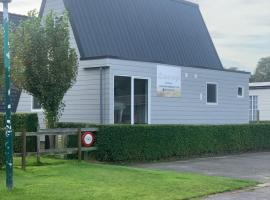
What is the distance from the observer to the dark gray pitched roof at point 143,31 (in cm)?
2209

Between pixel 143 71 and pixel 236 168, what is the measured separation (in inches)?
233

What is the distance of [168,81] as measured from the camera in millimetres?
22094

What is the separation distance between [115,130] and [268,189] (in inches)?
237

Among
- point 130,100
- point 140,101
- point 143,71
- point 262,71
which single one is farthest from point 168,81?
point 262,71

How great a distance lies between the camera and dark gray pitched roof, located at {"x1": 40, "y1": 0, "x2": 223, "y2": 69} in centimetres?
2209

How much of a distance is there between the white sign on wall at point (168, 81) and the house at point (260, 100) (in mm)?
16282

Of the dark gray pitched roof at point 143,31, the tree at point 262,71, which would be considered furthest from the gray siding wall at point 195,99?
the tree at point 262,71

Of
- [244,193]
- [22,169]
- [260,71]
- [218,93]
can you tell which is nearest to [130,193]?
[244,193]

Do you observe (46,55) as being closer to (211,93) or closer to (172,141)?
(172,141)

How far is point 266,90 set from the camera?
124 feet

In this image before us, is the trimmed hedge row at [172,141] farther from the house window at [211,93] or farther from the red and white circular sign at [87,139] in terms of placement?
the house window at [211,93]

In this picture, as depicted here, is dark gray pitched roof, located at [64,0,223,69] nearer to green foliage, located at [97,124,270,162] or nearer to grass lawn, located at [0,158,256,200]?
green foliage, located at [97,124,270,162]

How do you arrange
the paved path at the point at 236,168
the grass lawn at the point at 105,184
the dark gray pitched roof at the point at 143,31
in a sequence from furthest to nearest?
1. the dark gray pitched roof at the point at 143,31
2. the paved path at the point at 236,168
3. the grass lawn at the point at 105,184

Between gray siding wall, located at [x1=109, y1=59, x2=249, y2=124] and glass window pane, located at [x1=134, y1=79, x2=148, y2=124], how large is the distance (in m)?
0.30
